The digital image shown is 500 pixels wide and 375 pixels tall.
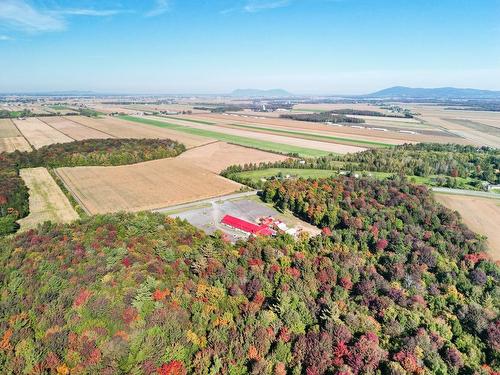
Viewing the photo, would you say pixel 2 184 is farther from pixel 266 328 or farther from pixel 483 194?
pixel 483 194

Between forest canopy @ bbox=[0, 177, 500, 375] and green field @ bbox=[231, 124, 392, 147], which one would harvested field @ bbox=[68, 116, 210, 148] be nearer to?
green field @ bbox=[231, 124, 392, 147]

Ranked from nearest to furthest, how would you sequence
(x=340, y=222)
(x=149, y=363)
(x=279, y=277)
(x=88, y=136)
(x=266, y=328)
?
(x=149, y=363), (x=266, y=328), (x=279, y=277), (x=340, y=222), (x=88, y=136)

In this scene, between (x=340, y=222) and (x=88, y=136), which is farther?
(x=88, y=136)

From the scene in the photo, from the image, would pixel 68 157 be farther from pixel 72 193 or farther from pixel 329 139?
pixel 329 139

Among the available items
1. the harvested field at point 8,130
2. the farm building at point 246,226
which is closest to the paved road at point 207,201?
the farm building at point 246,226

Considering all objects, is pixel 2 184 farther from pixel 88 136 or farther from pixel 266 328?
pixel 88 136

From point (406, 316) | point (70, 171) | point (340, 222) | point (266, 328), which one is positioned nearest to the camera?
point (266, 328)

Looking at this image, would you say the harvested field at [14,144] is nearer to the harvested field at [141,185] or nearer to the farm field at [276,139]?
the harvested field at [141,185]

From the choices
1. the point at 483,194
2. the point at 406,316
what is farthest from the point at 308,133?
the point at 406,316
